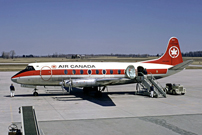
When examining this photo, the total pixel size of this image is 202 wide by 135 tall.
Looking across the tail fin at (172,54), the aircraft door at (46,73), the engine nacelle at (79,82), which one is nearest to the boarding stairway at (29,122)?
the engine nacelle at (79,82)

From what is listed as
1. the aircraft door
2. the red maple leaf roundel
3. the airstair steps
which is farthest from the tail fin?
the aircraft door

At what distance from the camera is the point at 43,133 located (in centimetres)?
1745

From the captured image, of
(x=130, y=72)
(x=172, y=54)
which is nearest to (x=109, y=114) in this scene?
(x=130, y=72)

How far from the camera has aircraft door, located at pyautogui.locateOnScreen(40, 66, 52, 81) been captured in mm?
31766

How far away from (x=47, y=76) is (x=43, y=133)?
15.0 m

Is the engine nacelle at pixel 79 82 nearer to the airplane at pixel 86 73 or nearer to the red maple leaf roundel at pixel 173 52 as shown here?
the airplane at pixel 86 73

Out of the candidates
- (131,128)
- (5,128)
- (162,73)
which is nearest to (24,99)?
(5,128)

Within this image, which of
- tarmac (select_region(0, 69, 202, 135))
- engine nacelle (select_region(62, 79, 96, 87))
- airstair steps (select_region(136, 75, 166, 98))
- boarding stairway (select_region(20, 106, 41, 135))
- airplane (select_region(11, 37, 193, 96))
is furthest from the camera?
airstair steps (select_region(136, 75, 166, 98))

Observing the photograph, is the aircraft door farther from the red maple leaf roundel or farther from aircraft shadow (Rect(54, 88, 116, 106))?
the red maple leaf roundel

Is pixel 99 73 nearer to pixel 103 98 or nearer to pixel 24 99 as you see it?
pixel 103 98

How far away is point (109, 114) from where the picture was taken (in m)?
23.2

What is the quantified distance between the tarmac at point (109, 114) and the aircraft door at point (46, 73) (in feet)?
7.51

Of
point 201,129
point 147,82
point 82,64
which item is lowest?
point 201,129

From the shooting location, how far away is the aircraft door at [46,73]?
1251 inches
